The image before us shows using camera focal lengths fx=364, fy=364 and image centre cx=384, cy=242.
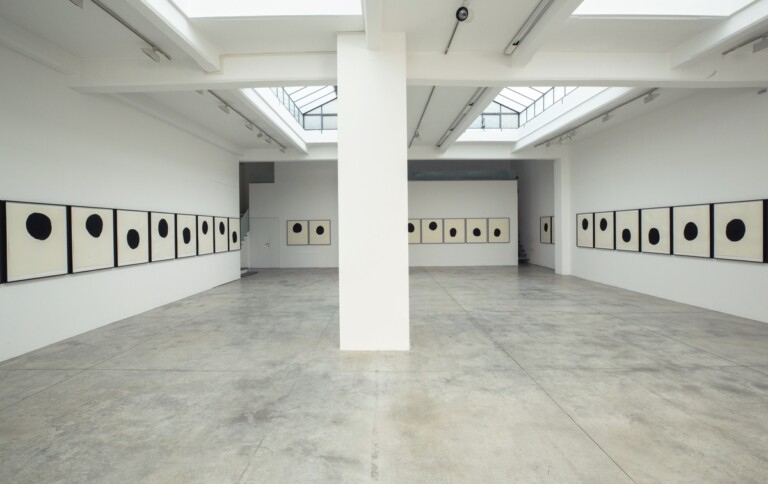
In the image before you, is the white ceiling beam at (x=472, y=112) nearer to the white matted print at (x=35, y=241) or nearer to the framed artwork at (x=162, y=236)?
the framed artwork at (x=162, y=236)

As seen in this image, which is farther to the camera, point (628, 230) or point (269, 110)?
point (628, 230)

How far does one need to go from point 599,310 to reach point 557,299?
1.57 m

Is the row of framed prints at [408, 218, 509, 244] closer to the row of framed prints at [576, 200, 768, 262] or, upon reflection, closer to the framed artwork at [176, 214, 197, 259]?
the row of framed prints at [576, 200, 768, 262]

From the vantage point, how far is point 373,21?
572cm

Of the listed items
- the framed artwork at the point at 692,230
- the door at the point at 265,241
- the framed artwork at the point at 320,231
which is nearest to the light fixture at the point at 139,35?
the framed artwork at the point at 692,230

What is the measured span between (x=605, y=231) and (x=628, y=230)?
1.31m

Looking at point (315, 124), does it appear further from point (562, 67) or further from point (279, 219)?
point (562, 67)

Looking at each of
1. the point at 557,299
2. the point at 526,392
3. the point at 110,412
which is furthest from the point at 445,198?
the point at 110,412

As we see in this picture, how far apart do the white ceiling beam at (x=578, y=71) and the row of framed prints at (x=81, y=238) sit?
7.42 m

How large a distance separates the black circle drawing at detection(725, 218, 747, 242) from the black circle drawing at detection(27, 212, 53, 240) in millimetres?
14679

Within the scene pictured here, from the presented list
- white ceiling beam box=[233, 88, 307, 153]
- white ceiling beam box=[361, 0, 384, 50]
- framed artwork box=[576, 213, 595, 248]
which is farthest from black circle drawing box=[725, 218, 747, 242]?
white ceiling beam box=[233, 88, 307, 153]

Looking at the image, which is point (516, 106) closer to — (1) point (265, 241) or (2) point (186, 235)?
(2) point (186, 235)

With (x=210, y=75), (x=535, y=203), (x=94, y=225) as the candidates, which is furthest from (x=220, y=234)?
(x=535, y=203)

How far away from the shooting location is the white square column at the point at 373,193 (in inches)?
256
